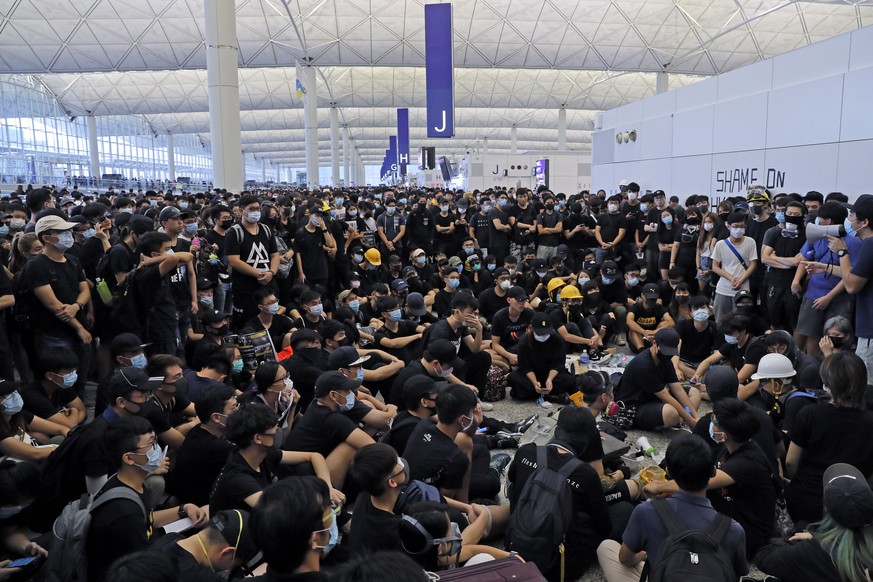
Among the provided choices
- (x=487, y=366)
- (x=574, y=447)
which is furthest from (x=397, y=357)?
(x=574, y=447)

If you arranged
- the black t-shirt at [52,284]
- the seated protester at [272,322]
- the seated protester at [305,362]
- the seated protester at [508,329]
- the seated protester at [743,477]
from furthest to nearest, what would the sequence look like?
the seated protester at [508,329]
the seated protester at [272,322]
the seated protester at [305,362]
the black t-shirt at [52,284]
the seated protester at [743,477]

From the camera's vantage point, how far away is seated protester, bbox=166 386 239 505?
12.5 feet

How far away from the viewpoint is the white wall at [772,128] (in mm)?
10023

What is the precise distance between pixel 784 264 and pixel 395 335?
468cm

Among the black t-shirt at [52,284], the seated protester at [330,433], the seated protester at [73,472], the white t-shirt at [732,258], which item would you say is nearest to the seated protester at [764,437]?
the seated protester at [330,433]

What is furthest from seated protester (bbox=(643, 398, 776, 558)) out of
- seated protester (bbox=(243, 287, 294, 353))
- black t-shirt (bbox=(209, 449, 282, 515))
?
seated protester (bbox=(243, 287, 294, 353))

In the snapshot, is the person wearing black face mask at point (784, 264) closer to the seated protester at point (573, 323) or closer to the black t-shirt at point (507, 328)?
the seated protester at point (573, 323)

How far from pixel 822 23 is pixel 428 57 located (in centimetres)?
2300

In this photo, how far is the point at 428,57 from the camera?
15852 millimetres

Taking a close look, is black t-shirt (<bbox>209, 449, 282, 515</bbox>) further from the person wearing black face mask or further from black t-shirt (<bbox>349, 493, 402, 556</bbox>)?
the person wearing black face mask

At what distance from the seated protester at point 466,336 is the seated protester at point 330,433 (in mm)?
2307

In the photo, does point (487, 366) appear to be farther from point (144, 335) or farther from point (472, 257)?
point (472, 257)

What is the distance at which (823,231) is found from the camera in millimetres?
6340

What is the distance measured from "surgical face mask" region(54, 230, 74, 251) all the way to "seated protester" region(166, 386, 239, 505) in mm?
2664
